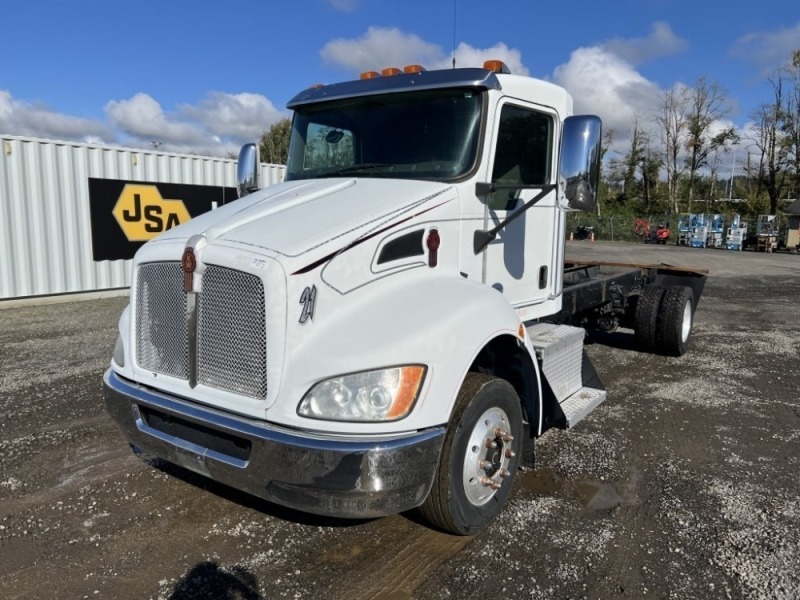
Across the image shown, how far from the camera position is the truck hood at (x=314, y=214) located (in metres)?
2.89

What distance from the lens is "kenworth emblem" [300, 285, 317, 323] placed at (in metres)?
2.72

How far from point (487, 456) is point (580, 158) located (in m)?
1.84

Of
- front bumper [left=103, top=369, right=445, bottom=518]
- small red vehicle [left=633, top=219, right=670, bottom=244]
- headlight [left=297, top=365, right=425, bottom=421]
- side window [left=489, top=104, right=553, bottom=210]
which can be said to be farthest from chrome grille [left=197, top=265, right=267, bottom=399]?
small red vehicle [left=633, top=219, right=670, bottom=244]

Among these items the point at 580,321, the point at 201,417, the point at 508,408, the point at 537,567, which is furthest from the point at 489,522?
the point at 580,321

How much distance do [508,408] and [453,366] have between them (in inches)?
27.6

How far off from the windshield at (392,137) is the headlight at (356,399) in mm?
1552

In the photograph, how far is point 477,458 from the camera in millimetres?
3238

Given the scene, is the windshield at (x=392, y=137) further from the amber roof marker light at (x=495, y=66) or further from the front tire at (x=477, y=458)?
the front tire at (x=477, y=458)

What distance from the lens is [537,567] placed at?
10.1ft

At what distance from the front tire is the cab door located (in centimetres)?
96

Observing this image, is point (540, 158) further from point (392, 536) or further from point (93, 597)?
point (93, 597)

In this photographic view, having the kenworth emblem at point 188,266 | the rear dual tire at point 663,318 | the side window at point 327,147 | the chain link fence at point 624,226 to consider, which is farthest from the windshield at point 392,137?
the chain link fence at point 624,226

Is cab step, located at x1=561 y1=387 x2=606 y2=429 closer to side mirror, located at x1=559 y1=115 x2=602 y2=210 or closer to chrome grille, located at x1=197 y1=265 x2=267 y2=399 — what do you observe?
side mirror, located at x1=559 y1=115 x2=602 y2=210

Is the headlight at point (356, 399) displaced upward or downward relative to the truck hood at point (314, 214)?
downward
